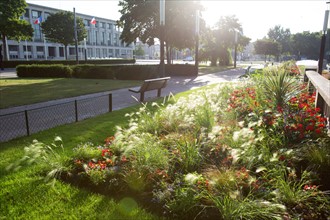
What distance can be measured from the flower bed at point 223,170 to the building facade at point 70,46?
A: 192ft

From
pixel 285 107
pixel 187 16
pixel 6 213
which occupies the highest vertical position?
pixel 187 16

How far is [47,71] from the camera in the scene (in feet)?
75.2

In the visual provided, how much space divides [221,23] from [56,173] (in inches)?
1941

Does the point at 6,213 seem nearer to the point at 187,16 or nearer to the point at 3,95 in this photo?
the point at 3,95

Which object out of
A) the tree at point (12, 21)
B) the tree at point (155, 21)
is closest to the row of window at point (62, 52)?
the tree at point (12, 21)

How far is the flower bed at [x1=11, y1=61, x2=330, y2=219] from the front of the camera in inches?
118

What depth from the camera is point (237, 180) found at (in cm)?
333

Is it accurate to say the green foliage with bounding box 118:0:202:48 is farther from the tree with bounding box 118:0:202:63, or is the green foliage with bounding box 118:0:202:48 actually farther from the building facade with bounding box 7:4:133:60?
the building facade with bounding box 7:4:133:60

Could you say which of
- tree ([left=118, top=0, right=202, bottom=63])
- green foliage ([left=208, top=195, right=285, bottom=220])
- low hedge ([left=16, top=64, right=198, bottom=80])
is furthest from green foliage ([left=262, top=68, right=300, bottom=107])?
tree ([left=118, top=0, right=202, bottom=63])

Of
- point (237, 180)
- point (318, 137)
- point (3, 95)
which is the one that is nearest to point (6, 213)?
point (237, 180)

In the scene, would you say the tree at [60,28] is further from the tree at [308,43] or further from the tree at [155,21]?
the tree at [308,43]

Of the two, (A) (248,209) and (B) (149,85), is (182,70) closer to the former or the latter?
(B) (149,85)

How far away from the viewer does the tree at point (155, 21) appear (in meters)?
29.1

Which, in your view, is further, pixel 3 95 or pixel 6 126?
pixel 3 95
